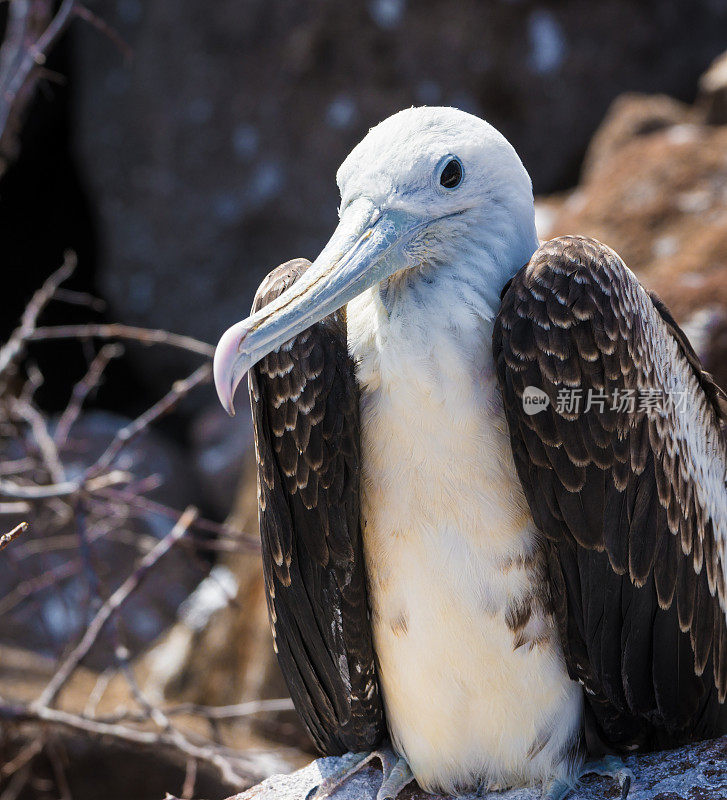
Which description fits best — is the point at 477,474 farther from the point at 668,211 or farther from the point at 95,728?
the point at 668,211

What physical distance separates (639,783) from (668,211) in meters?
3.36

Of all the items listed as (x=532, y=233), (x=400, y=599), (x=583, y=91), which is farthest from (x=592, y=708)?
(x=583, y=91)

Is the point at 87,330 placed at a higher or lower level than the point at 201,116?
lower

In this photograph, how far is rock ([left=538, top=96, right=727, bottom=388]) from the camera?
451cm

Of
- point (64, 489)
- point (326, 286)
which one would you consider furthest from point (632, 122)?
point (326, 286)

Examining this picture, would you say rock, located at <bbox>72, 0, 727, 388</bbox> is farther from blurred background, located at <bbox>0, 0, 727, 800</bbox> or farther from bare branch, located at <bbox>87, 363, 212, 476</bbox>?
bare branch, located at <bbox>87, 363, 212, 476</bbox>

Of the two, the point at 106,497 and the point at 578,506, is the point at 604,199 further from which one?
the point at 578,506

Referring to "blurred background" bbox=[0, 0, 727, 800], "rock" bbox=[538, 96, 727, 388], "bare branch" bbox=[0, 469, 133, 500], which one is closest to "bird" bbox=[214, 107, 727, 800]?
"bare branch" bbox=[0, 469, 133, 500]

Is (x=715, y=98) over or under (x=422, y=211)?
over

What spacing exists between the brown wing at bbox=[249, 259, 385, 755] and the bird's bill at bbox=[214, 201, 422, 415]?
0.72ft

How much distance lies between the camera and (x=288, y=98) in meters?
7.23

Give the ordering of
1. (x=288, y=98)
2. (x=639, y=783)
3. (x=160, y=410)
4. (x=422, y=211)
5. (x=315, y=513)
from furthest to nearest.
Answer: (x=288, y=98)
(x=160, y=410)
(x=639, y=783)
(x=315, y=513)
(x=422, y=211)

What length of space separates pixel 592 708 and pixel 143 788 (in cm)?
271

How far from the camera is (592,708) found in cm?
249
